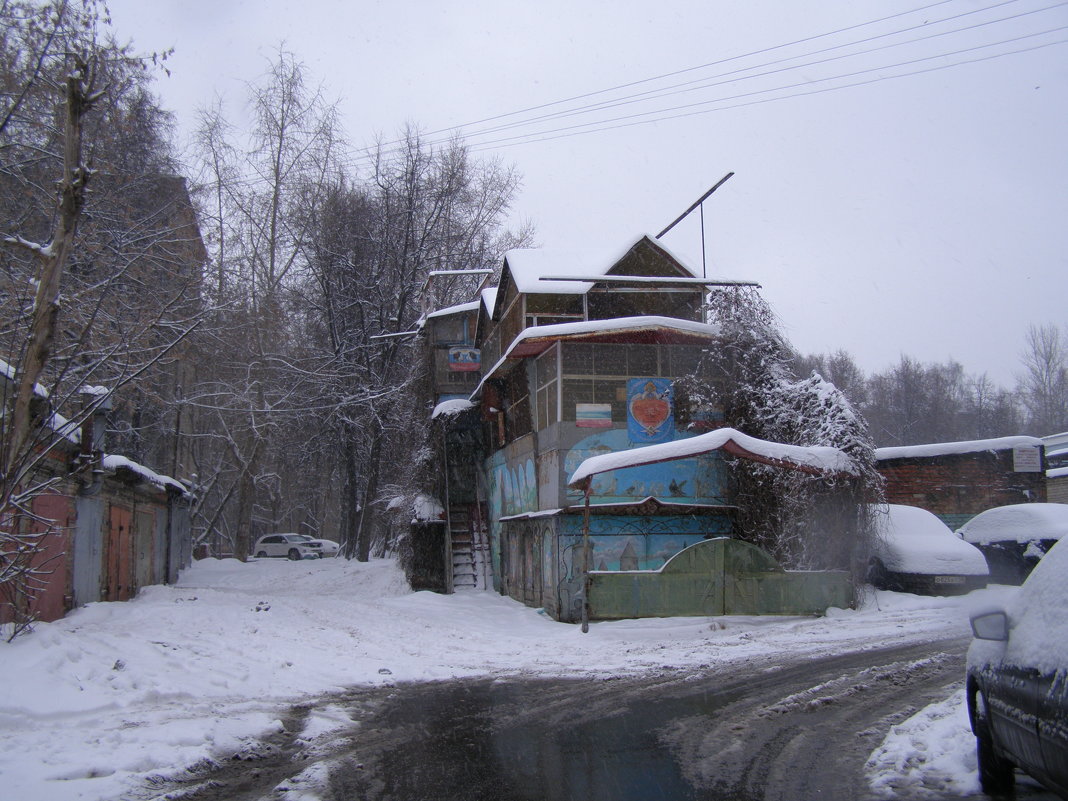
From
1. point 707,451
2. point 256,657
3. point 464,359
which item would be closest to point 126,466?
point 256,657

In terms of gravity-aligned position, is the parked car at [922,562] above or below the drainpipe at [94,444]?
below

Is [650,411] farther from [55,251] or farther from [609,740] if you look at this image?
[55,251]

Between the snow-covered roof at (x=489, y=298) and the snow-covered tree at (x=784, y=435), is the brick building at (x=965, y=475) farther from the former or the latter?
the snow-covered roof at (x=489, y=298)

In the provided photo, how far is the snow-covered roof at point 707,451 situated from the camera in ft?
48.7

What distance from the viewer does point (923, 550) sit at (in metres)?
16.7

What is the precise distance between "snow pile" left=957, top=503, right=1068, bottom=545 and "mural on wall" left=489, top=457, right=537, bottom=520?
10146mm

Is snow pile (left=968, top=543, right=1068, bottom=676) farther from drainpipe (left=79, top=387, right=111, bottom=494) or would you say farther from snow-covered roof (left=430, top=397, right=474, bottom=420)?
snow-covered roof (left=430, top=397, right=474, bottom=420)

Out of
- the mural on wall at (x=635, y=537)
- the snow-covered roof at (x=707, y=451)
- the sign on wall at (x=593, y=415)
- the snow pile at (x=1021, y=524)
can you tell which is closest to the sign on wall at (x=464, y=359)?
the sign on wall at (x=593, y=415)

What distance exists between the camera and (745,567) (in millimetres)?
14945

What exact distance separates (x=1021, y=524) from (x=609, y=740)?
15.3m

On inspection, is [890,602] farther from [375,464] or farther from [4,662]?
[375,464]

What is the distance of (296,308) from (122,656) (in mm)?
26126

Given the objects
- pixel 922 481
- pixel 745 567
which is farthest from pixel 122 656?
pixel 922 481

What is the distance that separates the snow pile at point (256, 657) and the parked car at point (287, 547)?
24970mm
